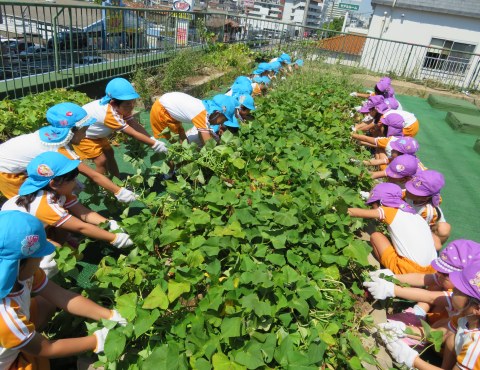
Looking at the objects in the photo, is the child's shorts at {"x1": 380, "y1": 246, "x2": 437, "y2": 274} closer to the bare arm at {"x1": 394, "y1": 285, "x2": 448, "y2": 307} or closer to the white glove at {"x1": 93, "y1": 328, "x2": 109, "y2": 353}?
the bare arm at {"x1": 394, "y1": 285, "x2": 448, "y2": 307}

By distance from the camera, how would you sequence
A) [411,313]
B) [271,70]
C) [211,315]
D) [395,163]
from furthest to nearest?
[271,70] < [395,163] < [411,313] < [211,315]

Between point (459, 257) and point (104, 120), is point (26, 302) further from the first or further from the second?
point (459, 257)

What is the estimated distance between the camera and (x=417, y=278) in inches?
98.9

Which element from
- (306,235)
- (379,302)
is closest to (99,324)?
(306,235)

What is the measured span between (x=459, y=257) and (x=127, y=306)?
1907 millimetres

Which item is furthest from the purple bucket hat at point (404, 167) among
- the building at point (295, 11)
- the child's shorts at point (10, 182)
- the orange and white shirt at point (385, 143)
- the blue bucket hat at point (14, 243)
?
the building at point (295, 11)

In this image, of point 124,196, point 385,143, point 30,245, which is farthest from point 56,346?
point 385,143

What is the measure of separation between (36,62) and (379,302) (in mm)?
5537

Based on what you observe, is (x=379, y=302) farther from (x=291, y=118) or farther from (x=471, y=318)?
(x=291, y=118)

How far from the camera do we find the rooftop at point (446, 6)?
731 inches

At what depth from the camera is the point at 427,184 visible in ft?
9.78

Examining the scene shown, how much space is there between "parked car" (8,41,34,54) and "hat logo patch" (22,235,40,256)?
4.42 meters

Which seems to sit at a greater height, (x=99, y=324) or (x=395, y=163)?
(x=395, y=163)

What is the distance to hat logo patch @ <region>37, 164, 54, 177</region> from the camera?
200 cm
